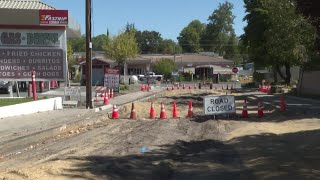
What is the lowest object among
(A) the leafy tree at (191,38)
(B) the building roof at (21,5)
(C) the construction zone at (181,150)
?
(C) the construction zone at (181,150)

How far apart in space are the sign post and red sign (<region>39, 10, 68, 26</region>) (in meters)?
11.2

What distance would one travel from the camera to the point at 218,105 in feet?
73.4

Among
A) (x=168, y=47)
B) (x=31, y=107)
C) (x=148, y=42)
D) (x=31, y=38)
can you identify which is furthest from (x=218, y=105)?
(x=148, y=42)

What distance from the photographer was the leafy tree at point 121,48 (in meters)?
89.5

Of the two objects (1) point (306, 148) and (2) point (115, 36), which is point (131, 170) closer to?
(1) point (306, 148)

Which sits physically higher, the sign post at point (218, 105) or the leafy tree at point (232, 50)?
the leafy tree at point (232, 50)

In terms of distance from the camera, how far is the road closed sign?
72.3 ft

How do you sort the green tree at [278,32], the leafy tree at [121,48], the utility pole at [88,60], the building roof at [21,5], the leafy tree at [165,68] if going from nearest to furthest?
the utility pole at [88,60], the building roof at [21,5], the green tree at [278,32], the leafy tree at [121,48], the leafy tree at [165,68]

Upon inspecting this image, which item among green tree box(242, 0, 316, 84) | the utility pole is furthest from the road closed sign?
the utility pole

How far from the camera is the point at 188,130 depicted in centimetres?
1920

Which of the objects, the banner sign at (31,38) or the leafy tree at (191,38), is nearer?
the banner sign at (31,38)

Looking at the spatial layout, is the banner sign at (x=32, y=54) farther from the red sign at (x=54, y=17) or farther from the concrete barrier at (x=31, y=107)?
the concrete barrier at (x=31, y=107)

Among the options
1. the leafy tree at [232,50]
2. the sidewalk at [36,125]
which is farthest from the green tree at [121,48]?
the leafy tree at [232,50]

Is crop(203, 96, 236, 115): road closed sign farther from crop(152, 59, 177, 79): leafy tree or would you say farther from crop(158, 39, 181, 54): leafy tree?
crop(158, 39, 181, 54): leafy tree
